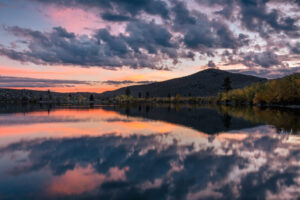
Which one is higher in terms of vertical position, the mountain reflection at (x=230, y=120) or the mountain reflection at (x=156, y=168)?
the mountain reflection at (x=230, y=120)

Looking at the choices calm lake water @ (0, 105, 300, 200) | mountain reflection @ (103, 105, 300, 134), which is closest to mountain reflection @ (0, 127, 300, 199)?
calm lake water @ (0, 105, 300, 200)

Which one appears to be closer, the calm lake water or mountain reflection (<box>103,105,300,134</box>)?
the calm lake water

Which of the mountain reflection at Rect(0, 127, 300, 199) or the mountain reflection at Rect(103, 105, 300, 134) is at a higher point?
Answer: the mountain reflection at Rect(103, 105, 300, 134)

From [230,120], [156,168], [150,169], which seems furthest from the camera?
[230,120]

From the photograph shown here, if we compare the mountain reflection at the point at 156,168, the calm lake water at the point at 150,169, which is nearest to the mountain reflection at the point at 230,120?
the calm lake water at the point at 150,169

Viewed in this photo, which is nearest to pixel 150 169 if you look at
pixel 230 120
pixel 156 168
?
pixel 156 168

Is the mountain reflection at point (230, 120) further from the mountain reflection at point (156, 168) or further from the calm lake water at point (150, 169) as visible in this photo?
the mountain reflection at point (156, 168)

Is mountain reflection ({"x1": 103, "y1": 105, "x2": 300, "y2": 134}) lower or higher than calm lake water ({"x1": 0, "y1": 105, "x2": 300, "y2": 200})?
higher

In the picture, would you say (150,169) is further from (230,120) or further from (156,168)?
(230,120)

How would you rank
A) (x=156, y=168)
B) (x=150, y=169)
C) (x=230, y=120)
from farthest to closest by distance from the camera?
1. (x=230, y=120)
2. (x=156, y=168)
3. (x=150, y=169)

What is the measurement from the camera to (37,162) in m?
15.9

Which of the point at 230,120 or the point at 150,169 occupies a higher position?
the point at 230,120

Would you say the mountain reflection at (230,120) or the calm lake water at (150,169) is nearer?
the calm lake water at (150,169)

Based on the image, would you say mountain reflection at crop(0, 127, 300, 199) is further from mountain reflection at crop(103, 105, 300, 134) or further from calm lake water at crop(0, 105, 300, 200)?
mountain reflection at crop(103, 105, 300, 134)
